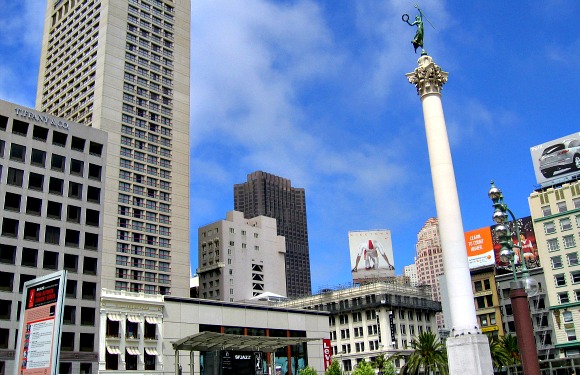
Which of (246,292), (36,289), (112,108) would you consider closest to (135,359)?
(36,289)

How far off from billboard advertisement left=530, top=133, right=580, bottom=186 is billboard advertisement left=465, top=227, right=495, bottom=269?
16.1 m

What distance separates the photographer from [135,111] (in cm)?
12388

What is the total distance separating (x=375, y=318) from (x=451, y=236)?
92.9 metres

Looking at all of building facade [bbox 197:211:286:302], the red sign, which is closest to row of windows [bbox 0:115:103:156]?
the red sign

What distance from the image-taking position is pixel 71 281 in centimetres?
7444

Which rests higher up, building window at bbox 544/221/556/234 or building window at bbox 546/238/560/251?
building window at bbox 544/221/556/234

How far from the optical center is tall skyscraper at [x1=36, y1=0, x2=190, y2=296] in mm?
114188

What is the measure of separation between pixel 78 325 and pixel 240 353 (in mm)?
25373

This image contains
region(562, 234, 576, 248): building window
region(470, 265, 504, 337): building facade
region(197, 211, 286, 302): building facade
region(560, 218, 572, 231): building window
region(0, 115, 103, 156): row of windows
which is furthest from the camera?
region(197, 211, 286, 302): building facade

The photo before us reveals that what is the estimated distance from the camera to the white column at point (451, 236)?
35750mm

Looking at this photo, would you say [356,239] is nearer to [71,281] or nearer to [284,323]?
[284,323]

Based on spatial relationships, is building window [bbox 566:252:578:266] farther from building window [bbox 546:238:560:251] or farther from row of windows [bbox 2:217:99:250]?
row of windows [bbox 2:217:99:250]

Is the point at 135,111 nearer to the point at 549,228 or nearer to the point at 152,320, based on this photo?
the point at 152,320

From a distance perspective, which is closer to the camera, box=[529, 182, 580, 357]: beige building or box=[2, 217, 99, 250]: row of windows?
box=[2, 217, 99, 250]: row of windows
